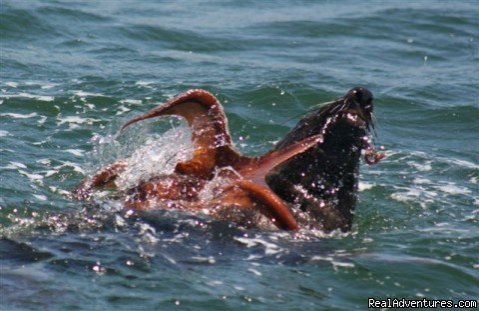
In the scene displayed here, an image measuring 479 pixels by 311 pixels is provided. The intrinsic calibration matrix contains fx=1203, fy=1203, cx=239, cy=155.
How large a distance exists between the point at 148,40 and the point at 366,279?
10.0 metres

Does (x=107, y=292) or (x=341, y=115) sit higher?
(x=341, y=115)

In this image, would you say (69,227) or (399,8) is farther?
(399,8)

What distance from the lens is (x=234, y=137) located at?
11.9m

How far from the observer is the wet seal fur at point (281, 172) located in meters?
7.85

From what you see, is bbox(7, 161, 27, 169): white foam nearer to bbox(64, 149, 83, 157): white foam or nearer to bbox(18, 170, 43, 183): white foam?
bbox(18, 170, 43, 183): white foam

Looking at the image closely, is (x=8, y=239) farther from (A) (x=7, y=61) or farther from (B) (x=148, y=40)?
(B) (x=148, y=40)

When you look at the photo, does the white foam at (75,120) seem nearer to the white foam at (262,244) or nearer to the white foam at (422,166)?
the white foam at (422,166)

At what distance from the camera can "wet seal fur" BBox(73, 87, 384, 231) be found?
785 centimetres

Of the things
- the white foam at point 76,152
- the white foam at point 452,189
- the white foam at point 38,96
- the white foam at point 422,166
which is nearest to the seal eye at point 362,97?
the white foam at point 452,189

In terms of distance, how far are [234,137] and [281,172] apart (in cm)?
399

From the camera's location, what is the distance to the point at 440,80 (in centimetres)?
1534

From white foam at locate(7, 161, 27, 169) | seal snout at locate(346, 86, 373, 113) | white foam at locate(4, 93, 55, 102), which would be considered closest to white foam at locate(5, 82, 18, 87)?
white foam at locate(4, 93, 55, 102)

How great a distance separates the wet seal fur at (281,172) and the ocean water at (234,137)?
0.49ft

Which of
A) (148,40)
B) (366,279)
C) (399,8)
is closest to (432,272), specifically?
(366,279)
